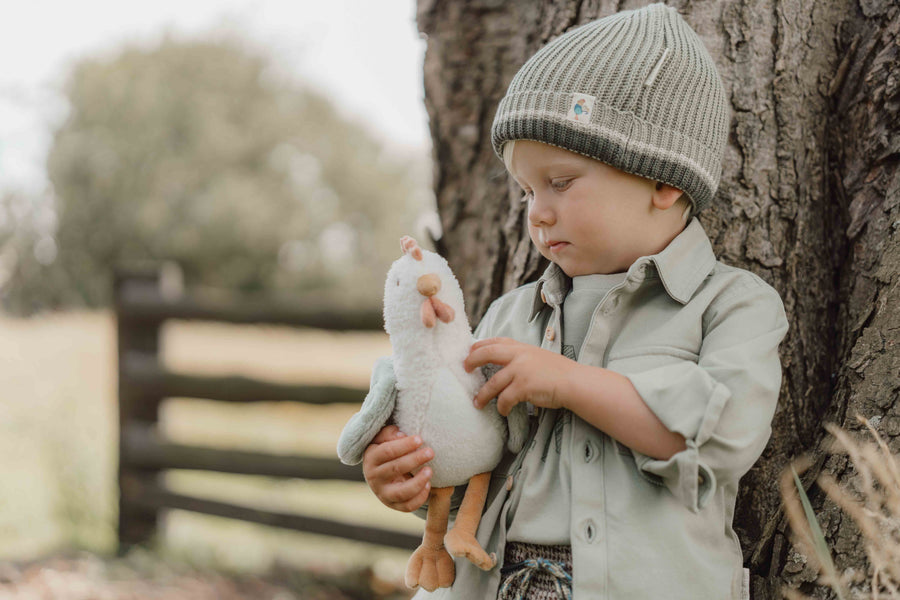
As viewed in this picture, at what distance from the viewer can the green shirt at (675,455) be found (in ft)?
3.83

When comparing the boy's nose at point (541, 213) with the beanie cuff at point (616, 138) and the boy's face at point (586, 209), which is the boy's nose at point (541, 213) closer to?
the boy's face at point (586, 209)

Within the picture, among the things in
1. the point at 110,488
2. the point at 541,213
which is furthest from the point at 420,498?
the point at 110,488

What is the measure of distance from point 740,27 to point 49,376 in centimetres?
638

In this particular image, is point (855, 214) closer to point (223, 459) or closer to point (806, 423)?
point (806, 423)

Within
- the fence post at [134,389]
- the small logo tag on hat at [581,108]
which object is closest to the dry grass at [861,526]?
the small logo tag on hat at [581,108]

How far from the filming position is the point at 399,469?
4.16 feet

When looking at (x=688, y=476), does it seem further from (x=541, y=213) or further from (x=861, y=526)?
(x=541, y=213)

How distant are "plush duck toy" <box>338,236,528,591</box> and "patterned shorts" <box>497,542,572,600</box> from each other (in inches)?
1.6

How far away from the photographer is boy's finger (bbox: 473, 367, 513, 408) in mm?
1243

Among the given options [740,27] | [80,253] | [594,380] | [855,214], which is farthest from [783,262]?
[80,253]

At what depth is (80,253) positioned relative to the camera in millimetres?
20266

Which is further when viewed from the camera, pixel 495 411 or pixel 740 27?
pixel 740 27

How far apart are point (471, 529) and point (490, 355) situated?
309 millimetres

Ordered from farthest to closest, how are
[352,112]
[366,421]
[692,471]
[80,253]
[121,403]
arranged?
1. [352,112]
2. [80,253]
3. [121,403]
4. [366,421]
5. [692,471]
